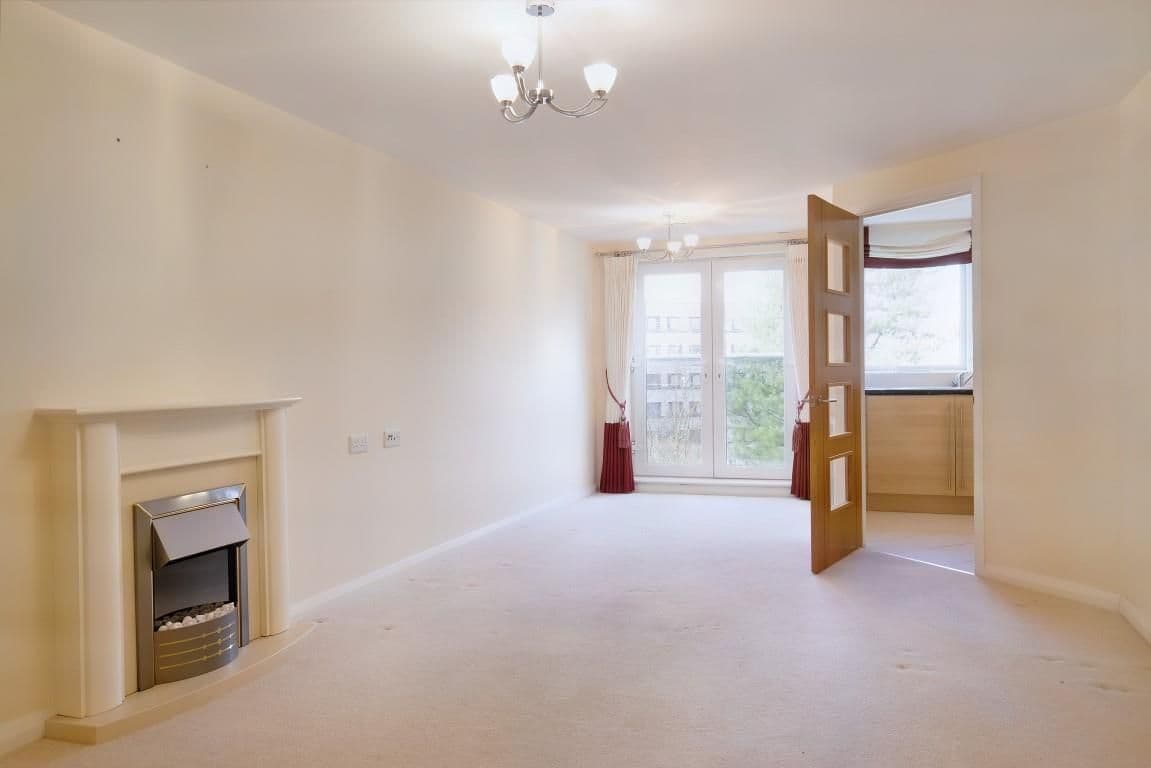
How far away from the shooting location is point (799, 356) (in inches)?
265

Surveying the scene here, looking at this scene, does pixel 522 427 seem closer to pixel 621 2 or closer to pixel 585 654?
pixel 585 654

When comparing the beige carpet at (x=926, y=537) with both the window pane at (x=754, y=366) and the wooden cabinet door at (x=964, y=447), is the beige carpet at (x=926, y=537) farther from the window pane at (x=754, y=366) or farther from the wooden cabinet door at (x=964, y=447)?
the window pane at (x=754, y=366)

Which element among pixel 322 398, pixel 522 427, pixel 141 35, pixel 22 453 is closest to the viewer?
pixel 22 453

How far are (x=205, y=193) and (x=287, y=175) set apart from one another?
0.51 meters

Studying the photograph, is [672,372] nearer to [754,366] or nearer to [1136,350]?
[754,366]

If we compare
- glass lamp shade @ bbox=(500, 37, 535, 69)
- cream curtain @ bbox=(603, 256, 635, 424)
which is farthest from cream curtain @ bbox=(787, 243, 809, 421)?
glass lamp shade @ bbox=(500, 37, 535, 69)

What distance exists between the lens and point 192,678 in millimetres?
2764

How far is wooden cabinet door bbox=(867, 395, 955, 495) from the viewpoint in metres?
5.84

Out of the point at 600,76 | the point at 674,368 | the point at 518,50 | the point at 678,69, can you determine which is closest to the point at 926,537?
the point at 674,368

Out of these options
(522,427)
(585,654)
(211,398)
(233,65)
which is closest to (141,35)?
(233,65)

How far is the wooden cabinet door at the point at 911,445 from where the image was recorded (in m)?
5.84

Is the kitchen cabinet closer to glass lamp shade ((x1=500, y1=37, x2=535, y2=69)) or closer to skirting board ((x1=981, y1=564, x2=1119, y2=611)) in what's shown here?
skirting board ((x1=981, y1=564, x2=1119, y2=611))

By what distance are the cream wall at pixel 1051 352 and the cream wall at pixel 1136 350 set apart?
0.21ft

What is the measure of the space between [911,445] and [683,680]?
3.95 metres
